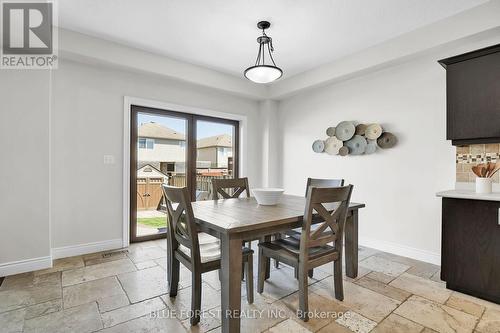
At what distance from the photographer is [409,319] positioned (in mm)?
1884

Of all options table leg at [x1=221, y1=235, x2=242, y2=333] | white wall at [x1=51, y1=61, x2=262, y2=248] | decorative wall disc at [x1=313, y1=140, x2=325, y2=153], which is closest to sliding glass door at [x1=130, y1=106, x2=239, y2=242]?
white wall at [x1=51, y1=61, x2=262, y2=248]

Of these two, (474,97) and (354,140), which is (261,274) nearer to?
(354,140)

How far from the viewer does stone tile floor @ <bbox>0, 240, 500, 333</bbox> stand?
1.80m

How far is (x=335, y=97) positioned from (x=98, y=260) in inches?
152

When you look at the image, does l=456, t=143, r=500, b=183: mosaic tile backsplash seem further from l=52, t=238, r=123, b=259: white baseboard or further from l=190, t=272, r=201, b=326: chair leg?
l=52, t=238, r=123, b=259: white baseboard

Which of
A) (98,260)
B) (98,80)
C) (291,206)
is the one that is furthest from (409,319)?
(98,80)

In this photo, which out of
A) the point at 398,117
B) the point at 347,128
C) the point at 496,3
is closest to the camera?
the point at 496,3

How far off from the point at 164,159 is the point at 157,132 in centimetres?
42

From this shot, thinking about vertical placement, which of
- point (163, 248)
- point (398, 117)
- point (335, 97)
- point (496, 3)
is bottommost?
point (163, 248)

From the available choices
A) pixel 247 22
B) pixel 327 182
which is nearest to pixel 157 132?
pixel 247 22

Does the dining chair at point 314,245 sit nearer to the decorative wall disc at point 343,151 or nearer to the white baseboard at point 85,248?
the decorative wall disc at point 343,151

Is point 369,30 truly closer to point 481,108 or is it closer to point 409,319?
point 481,108

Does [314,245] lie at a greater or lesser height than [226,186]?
lesser

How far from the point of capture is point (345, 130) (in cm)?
375
